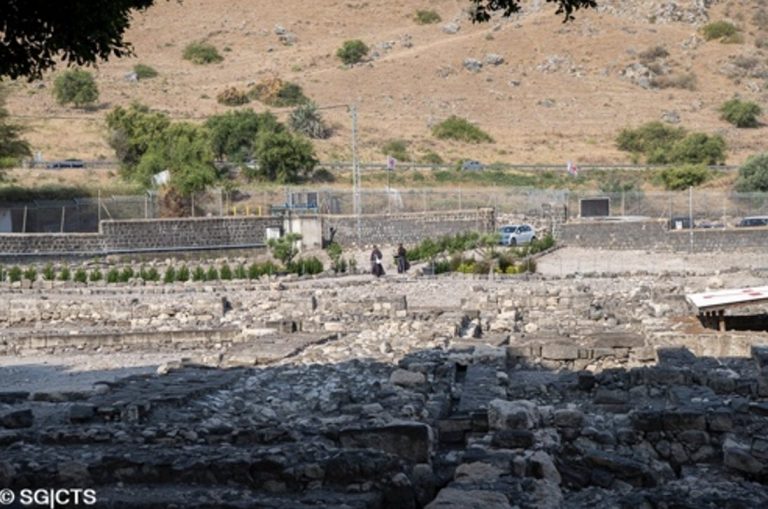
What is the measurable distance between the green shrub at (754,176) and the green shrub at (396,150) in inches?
668

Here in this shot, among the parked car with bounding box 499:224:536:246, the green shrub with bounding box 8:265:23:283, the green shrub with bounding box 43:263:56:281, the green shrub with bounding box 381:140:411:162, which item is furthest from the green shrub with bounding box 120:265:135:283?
the green shrub with bounding box 381:140:411:162

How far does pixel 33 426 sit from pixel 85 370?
866 cm

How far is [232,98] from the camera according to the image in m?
77.6

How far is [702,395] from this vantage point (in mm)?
14438

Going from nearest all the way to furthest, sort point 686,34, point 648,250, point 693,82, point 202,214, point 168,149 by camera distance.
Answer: point 648,250, point 202,214, point 168,149, point 693,82, point 686,34

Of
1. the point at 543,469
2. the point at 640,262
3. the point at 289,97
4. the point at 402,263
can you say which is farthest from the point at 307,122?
the point at 543,469

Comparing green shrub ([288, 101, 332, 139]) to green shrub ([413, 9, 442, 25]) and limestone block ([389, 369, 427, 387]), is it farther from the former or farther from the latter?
limestone block ([389, 369, 427, 387])

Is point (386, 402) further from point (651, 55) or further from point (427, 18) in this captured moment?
point (427, 18)

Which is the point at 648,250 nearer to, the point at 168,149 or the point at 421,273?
the point at 421,273

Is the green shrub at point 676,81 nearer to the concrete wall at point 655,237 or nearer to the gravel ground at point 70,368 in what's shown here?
the concrete wall at point 655,237

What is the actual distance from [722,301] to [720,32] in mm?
69972

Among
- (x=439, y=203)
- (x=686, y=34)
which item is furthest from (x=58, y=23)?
(x=686, y=34)

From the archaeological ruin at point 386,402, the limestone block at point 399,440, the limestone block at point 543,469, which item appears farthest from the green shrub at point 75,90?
the limestone block at point 543,469

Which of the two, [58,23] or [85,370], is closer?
[58,23]
